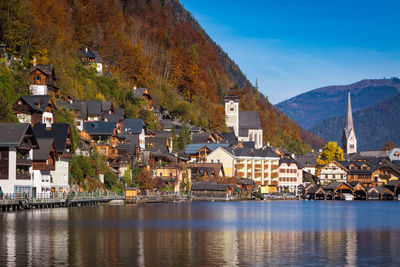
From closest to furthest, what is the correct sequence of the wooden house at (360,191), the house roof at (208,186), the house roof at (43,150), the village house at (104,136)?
the house roof at (43,150)
the village house at (104,136)
the house roof at (208,186)
the wooden house at (360,191)

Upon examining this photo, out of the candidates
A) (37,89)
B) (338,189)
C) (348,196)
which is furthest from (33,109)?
(348,196)

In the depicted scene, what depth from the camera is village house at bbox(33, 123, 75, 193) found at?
85.4m

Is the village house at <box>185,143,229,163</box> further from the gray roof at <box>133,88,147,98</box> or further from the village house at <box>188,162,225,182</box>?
the gray roof at <box>133,88,147,98</box>

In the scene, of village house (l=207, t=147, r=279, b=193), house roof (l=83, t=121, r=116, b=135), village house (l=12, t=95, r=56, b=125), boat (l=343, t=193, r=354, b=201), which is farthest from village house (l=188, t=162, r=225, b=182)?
village house (l=12, t=95, r=56, b=125)

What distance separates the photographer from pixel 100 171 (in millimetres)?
97688

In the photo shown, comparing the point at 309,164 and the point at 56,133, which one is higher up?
the point at 56,133

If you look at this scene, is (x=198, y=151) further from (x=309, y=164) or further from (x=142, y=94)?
(x=309, y=164)

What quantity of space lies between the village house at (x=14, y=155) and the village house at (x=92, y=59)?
57.1 m

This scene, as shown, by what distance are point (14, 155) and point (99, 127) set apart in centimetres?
3873

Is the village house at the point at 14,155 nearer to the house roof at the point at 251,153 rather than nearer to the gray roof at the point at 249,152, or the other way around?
the gray roof at the point at 249,152

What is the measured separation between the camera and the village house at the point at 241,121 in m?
196

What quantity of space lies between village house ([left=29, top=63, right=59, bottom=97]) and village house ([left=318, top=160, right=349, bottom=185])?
90.4 meters

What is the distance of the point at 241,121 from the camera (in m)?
198

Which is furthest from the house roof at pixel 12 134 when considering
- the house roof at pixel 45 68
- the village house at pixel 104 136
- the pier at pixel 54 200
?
the village house at pixel 104 136
